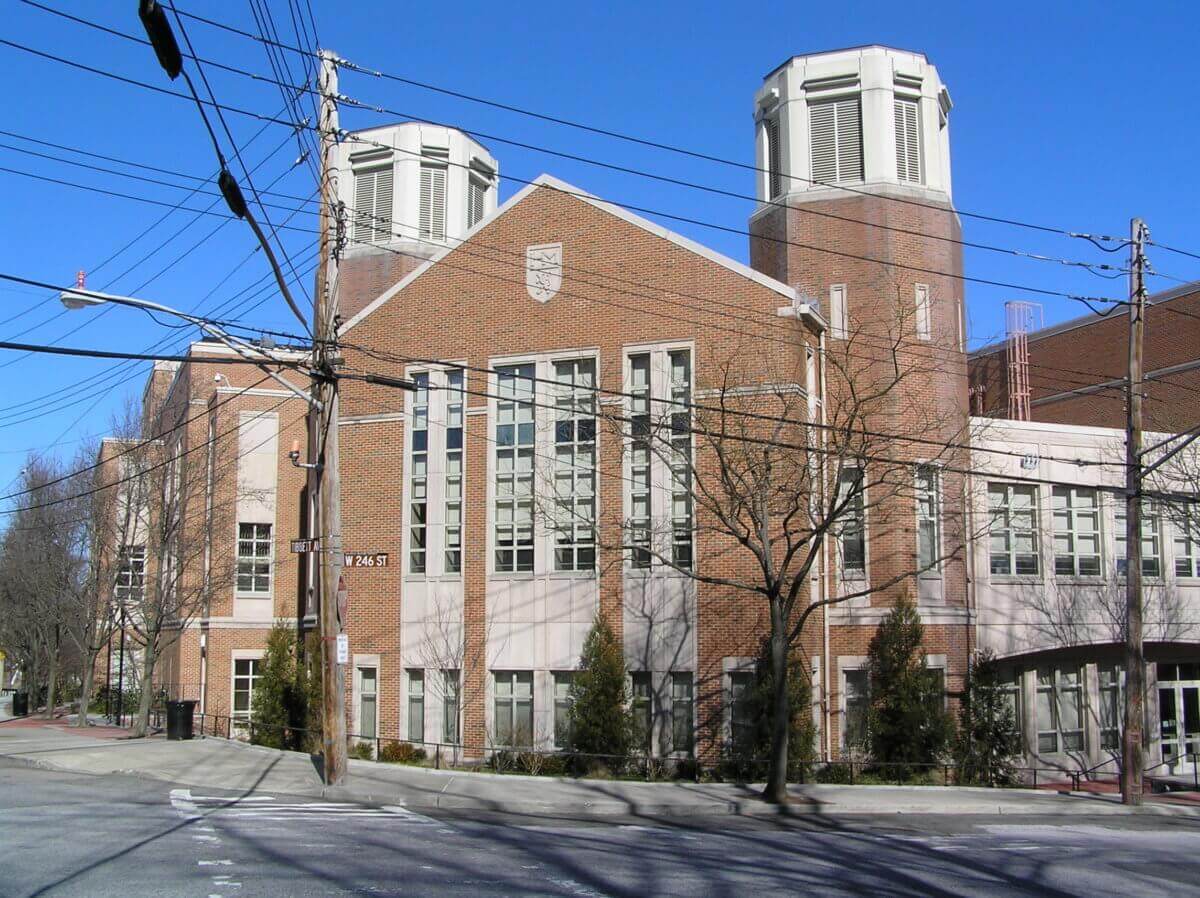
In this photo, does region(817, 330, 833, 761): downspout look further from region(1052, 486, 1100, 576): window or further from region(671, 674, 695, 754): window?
region(1052, 486, 1100, 576): window

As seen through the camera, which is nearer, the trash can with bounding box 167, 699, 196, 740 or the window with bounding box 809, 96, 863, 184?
the trash can with bounding box 167, 699, 196, 740

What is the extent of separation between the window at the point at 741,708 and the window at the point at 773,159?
12378mm

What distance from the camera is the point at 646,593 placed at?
2538 cm

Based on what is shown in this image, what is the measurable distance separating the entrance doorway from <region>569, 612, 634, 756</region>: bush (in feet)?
48.1

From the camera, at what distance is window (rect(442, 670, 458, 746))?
2667 centimetres

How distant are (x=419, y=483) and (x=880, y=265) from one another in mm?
11753

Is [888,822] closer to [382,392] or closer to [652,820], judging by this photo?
[652,820]

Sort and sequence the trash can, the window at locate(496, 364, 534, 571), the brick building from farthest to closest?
the brick building < the trash can < the window at locate(496, 364, 534, 571)

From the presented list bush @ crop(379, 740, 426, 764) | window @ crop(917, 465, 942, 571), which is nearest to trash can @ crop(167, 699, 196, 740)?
bush @ crop(379, 740, 426, 764)

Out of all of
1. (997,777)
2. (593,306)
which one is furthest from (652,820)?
(593,306)

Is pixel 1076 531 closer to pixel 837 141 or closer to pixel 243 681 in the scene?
pixel 837 141

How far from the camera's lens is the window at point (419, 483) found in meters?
27.7

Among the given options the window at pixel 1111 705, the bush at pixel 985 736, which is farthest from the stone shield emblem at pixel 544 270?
the window at pixel 1111 705

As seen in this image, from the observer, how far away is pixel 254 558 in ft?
122
